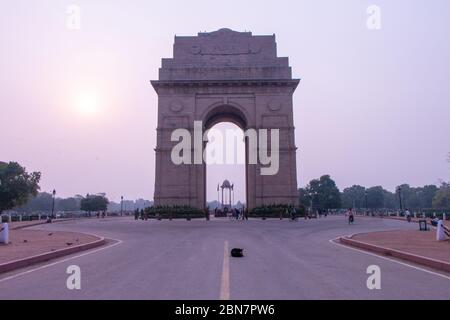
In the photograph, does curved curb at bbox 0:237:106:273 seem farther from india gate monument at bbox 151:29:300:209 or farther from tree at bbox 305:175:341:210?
tree at bbox 305:175:341:210

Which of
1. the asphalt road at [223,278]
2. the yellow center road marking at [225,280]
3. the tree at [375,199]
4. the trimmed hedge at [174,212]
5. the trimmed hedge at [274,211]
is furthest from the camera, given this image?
the tree at [375,199]

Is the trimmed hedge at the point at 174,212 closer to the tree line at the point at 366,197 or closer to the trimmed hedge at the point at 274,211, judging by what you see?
the trimmed hedge at the point at 274,211

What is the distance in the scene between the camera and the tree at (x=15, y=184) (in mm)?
71500

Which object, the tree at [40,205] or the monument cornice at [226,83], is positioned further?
the tree at [40,205]

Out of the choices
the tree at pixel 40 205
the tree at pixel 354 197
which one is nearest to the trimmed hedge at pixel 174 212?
the tree at pixel 354 197

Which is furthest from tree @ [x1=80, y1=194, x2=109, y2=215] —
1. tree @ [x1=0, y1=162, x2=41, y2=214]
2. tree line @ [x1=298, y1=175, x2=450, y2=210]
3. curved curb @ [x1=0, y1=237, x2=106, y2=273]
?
curved curb @ [x1=0, y1=237, x2=106, y2=273]

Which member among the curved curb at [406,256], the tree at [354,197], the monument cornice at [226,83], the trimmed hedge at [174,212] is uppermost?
the monument cornice at [226,83]

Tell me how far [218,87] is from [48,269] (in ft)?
128

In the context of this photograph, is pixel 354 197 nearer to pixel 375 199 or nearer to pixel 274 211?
pixel 375 199

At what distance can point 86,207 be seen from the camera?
11112cm
